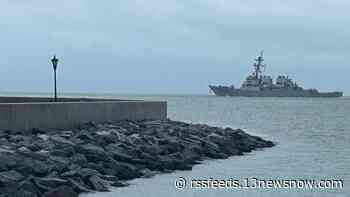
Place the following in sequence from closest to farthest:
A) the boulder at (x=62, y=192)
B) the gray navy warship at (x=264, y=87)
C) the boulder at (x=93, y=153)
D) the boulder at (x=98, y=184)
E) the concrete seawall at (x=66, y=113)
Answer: the boulder at (x=62, y=192), the boulder at (x=98, y=184), the boulder at (x=93, y=153), the concrete seawall at (x=66, y=113), the gray navy warship at (x=264, y=87)

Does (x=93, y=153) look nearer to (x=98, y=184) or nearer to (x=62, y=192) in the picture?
(x=98, y=184)

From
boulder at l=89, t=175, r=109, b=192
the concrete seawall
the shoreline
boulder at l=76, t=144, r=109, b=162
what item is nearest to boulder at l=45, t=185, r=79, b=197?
the shoreline

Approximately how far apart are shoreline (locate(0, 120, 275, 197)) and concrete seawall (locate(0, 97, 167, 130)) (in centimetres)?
29

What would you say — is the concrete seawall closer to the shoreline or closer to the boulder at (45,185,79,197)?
the shoreline

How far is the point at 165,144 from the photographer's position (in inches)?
806

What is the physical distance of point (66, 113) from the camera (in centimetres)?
2106

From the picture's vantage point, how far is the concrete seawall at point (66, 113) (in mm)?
18359

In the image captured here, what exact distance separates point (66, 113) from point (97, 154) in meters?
4.55

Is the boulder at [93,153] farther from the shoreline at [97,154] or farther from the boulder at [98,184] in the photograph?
the boulder at [98,184]

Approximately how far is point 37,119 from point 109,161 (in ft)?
12.0

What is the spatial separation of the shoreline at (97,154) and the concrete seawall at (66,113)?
0.29 meters

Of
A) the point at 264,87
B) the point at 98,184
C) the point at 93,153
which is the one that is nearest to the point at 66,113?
the point at 93,153

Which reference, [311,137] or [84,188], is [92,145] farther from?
[311,137]

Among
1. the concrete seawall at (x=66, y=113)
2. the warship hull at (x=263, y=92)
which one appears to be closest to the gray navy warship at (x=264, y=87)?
the warship hull at (x=263, y=92)
